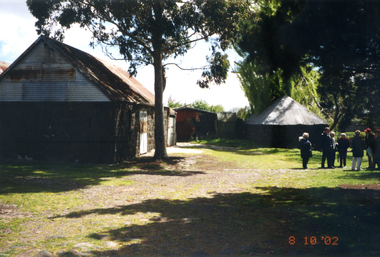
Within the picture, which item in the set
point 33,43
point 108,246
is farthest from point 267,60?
point 33,43

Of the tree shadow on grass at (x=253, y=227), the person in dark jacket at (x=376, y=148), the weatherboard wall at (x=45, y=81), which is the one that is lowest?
the tree shadow on grass at (x=253, y=227)

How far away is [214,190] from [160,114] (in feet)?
32.5

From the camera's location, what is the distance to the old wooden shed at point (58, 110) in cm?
1763

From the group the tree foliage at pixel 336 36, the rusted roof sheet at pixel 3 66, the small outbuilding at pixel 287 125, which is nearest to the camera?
the tree foliage at pixel 336 36

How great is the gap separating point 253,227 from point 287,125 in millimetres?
23440

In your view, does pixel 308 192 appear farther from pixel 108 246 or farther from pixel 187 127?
pixel 187 127

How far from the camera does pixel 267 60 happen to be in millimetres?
9617

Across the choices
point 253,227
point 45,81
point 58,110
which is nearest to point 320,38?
A: point 253,227

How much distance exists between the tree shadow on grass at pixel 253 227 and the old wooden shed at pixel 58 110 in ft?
31.3

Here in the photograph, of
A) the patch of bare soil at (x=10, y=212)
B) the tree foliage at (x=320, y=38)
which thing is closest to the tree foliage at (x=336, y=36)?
the tree foliage at (x=320, y=38)

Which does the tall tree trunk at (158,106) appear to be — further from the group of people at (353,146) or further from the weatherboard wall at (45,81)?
the group of people at (353,146)

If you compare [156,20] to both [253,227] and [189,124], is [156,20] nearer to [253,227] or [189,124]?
[253,227]
